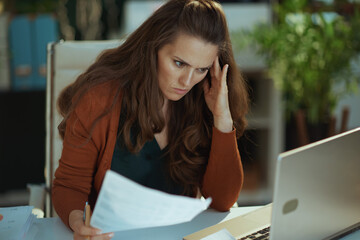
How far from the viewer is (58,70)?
5.25 ft

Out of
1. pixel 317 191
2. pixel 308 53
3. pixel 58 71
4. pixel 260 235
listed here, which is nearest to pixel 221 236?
pixel 260 235

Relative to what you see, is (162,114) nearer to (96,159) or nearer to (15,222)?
(96,159)

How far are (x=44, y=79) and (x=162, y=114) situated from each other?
1490mm

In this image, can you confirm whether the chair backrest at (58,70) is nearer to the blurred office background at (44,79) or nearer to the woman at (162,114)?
the woman at (162,114)

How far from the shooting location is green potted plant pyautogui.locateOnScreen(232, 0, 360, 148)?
238 centimetres

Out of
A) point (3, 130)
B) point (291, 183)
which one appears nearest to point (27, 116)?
point (3, 130)

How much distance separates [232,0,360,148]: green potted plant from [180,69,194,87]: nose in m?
1.31

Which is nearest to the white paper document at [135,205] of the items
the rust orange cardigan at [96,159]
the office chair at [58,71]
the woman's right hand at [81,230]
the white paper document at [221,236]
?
the woman's right hand at [81,230]

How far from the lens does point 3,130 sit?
8.86 feet

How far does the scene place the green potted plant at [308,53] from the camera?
2383 mm

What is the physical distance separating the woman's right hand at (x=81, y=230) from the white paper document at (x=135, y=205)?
122 millimetres

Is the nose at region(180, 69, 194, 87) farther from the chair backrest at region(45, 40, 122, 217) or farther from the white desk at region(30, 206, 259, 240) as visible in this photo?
the chair backrest at region(45, 40, 122, 217)

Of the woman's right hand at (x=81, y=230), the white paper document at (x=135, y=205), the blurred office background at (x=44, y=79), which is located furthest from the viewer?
the blurred office background at (x=44, y=79)

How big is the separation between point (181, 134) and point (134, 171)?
18 centimetres
